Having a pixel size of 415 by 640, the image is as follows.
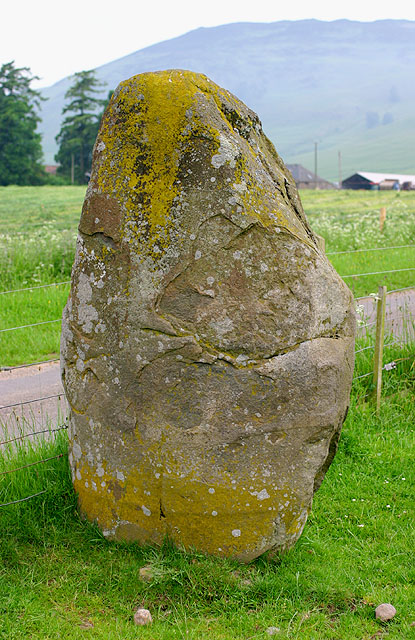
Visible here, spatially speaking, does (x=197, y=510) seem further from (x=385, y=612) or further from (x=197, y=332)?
(x=385, y=612)

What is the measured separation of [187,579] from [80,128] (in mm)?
68815

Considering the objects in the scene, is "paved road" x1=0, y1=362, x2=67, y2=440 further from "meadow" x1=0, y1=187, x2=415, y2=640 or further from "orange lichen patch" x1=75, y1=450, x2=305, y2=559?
"orange lichen patch" x1=75, y1=450, x2=305, y2=559

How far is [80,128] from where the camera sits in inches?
2672

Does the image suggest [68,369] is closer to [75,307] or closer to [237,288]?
[75,307]

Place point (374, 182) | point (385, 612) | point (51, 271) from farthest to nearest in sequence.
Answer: point (374, 182) → point (51, 271) → point (385, 612)

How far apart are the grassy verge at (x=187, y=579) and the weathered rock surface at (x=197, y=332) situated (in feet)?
0.72

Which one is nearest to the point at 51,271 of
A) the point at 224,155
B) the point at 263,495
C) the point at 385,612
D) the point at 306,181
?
the point at 224,155

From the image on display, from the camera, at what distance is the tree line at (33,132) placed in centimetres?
6275

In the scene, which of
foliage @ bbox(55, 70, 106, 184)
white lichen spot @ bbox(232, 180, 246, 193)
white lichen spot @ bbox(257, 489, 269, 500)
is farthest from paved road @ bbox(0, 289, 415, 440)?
foliage @ bbox(55, 70, 106, 184)

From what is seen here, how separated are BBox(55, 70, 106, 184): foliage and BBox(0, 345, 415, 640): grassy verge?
64788mm

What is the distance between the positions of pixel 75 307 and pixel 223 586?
1876 mm

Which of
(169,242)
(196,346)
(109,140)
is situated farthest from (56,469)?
(109,140)

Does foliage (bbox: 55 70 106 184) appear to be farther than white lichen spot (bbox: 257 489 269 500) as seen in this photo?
Yes

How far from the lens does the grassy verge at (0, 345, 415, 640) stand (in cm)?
354
